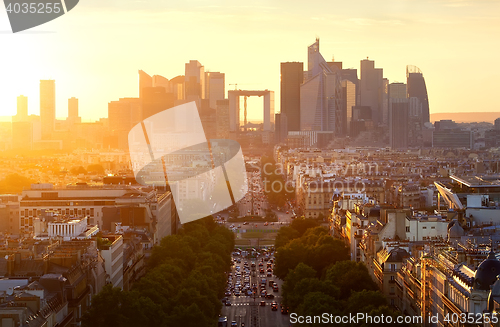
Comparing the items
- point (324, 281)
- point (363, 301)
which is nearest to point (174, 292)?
point (324, 281)

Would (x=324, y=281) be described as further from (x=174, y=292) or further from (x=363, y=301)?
(x=174, y=292)

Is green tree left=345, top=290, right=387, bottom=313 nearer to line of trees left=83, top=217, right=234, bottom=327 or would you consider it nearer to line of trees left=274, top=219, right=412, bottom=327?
line of trees left=274, top=219, right=412, bottom=327

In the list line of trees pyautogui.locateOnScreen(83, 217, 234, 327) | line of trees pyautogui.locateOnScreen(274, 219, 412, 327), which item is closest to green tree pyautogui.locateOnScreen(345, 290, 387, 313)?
line of trees pyautogui.locateOnScreen(274, 219, 412, 327)

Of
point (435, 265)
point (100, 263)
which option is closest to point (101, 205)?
point (100, 263)

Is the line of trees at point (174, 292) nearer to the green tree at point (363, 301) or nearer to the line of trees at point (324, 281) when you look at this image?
the line of trees at point (324, 281)

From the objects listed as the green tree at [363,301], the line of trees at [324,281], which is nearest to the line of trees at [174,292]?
the line of trees at [324,281]

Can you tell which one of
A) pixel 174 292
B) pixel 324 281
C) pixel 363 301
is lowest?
pixel 174 292

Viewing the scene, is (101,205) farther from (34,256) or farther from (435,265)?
(435,265)
